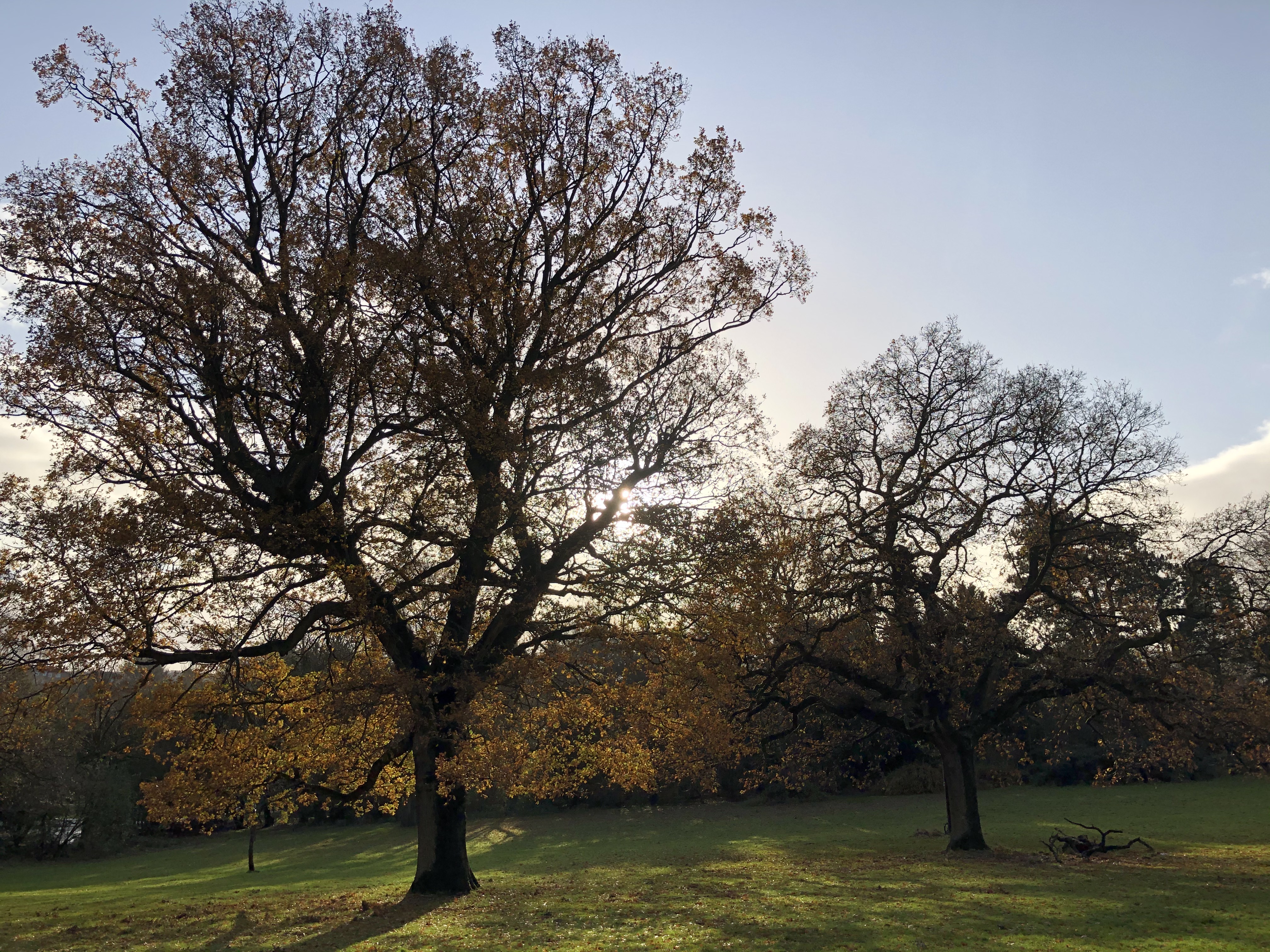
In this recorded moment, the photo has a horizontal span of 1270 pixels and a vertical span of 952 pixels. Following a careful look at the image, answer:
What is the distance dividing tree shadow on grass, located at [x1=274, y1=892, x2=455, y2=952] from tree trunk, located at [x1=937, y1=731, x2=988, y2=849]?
13.8m

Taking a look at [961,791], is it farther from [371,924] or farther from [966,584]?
[371,924]

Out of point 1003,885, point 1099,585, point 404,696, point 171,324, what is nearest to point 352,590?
point 404,696

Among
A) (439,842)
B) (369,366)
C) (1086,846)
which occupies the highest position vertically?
(369,366)

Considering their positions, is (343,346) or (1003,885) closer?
(343,346)

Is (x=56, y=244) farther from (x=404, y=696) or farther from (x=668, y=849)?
(x=668, y=849)

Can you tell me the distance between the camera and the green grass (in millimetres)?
12695

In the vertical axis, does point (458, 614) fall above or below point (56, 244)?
below

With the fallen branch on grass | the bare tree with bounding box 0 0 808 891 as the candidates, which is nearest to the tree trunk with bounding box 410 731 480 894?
the bare tree with bounding box 0 0 808 891

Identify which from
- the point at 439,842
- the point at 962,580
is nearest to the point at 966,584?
the point at 962,580

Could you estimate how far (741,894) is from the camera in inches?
694

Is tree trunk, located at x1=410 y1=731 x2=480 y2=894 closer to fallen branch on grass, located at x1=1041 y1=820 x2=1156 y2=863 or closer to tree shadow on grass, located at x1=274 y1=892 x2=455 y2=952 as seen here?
tree shadow on grass, located at x1=274 y1=892 x2=455 y2=952

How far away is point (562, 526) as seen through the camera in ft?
55.9

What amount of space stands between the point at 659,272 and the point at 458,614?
856cm

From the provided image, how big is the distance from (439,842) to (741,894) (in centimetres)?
634
